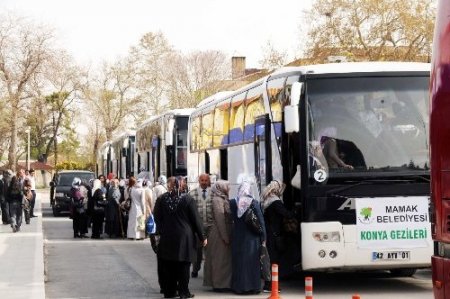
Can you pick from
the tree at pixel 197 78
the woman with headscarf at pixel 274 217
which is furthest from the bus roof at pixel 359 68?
the tree at pixel 197 78

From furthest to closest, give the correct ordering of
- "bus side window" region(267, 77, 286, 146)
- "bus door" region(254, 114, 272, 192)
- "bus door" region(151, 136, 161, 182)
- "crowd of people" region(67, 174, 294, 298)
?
"bus door" region(151, 136, 161, 182) → "bus door" region(254, 114, 272, 192) → "bus side window" region(267, 77, 286, 146) → "crowd of people" region(67, 174, 294, 298)

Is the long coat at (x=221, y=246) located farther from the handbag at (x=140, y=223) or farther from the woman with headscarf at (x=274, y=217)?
the handbag at (x=140, y=223)

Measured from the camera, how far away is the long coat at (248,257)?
1391 centimetres

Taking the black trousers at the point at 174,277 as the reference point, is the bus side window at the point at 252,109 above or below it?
above

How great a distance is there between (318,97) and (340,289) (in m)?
2.90

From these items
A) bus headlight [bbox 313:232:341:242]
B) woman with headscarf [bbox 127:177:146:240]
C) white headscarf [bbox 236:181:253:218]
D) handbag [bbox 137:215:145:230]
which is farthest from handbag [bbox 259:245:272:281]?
handbag [bbox 137:215:145:230]

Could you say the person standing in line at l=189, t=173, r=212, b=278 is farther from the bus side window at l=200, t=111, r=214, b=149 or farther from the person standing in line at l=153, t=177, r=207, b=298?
the bus side window at l=200, t=111, r=214, b=149

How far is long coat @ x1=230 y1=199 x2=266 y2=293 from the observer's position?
13.9m

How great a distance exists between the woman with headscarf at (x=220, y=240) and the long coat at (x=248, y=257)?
356 mm

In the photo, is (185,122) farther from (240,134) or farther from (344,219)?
(344,219)

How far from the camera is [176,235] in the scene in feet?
43.5

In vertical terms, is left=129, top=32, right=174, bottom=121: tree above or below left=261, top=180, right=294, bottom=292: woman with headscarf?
above

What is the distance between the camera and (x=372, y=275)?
1675 cm

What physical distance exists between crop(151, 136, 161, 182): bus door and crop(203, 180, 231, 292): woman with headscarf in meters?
16.2
